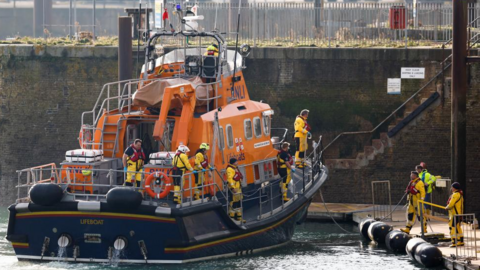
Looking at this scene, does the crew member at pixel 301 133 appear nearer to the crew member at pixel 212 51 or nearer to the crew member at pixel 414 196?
the crew member at pixel 212 51

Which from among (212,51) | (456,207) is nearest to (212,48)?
(212,51)

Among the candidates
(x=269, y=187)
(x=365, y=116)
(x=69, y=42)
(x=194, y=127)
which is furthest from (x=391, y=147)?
(x=69, y=42)

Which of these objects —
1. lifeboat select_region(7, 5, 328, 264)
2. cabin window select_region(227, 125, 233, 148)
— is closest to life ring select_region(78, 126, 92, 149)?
lifeboat select_region(7, 5, 328, 264)

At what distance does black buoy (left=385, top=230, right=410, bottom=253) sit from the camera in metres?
20.1

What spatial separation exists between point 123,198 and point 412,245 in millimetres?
5718

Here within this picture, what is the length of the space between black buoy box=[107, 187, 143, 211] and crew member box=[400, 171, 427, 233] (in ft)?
19.3

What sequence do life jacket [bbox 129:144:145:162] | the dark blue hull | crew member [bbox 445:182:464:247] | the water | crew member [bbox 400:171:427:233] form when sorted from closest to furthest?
the dark blue hull → the water → life jacket [bbox 129:144:145:162] → crew member [bbox 445:182:464:247] → crew member [bbox 400:171:427:233]

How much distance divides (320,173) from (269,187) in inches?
73.7

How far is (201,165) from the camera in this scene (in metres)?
18.6

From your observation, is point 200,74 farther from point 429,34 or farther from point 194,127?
point 429,34

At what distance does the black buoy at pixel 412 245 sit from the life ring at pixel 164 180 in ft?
15.8

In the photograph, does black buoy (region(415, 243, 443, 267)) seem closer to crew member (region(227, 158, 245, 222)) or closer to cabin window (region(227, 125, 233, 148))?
crew member (region(227, 158, 245, 222))

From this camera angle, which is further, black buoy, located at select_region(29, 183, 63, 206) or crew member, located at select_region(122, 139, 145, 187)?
crew member, located at select_region(122, 139, 145, 187)

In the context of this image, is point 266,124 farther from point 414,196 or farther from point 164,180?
point 164,180
